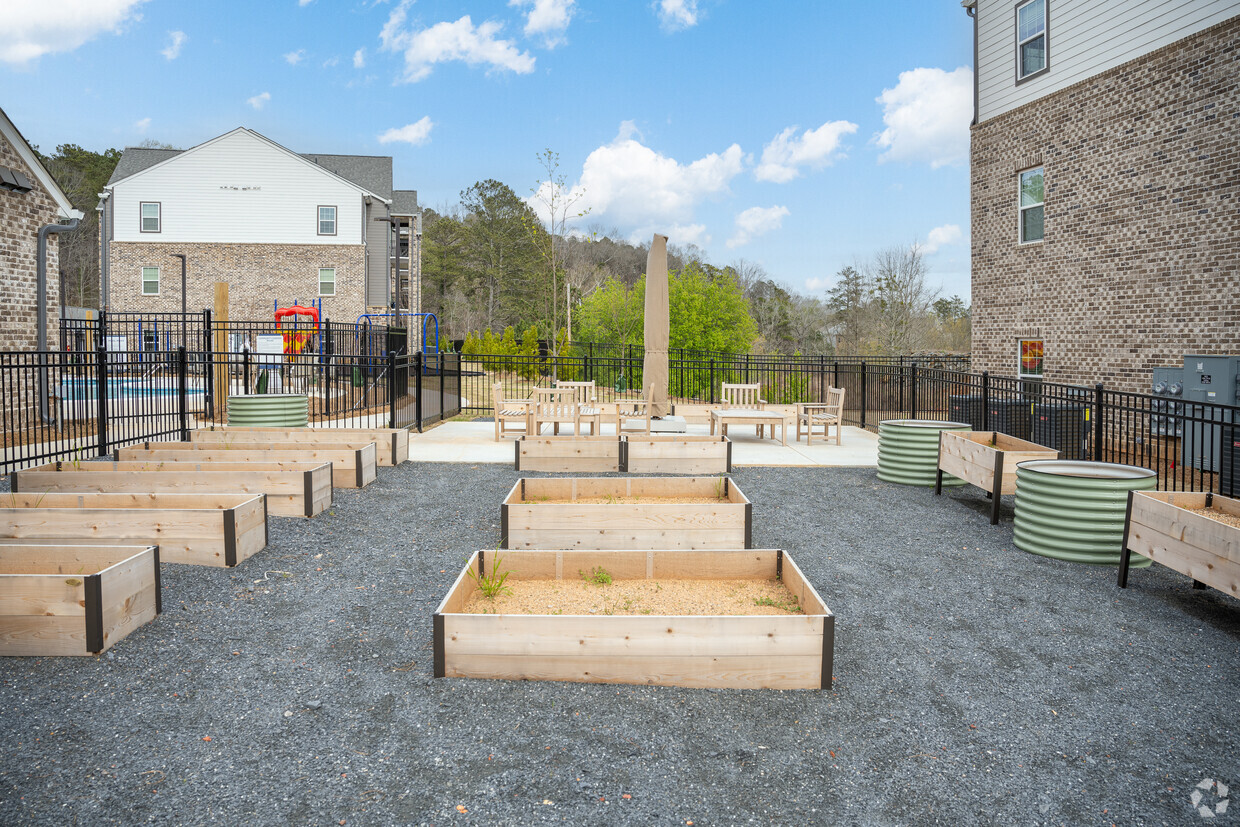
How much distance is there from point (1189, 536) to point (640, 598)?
3.60 meters

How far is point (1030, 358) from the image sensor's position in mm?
14477

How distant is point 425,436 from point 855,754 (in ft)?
35.2

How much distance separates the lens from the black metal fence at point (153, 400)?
973 centimetres

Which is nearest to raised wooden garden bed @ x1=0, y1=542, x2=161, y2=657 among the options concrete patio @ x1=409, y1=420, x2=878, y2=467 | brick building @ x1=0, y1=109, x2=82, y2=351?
concrete patio @ x1=409, y1=420, x2=878, y2=467

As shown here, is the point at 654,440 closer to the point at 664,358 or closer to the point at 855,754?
the point at 664,358

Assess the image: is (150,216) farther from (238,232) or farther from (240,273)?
(240,273)

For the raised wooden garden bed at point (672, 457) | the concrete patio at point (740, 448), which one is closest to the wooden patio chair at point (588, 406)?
the concrete patio at point (740, 448)

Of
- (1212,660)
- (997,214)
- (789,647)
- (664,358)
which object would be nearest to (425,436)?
(664,358)

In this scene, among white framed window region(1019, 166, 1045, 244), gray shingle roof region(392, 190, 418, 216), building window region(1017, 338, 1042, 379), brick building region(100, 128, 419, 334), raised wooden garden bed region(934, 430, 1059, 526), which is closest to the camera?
raised wooden garden bed region(934, 430, 1059, 526)

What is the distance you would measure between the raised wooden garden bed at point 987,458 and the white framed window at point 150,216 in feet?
107

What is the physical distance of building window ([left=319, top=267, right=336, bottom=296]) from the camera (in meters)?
30.8

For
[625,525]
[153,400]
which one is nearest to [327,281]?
[153,400]

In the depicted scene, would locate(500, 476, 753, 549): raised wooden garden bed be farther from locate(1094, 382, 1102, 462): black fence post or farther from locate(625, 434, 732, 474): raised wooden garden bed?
locate(1094, 382, 1102, 462): black fence post

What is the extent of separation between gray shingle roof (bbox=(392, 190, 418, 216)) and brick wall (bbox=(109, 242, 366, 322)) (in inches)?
153
